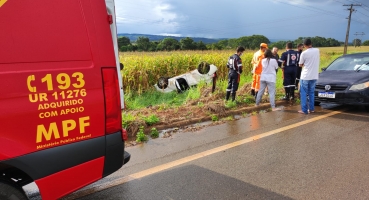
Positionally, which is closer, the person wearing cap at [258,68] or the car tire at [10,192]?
the car tire at [10,192]

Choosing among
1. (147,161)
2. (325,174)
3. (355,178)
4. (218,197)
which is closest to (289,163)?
(325,174)

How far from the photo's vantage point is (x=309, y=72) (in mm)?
6848

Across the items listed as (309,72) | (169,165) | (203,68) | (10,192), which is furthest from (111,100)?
(203,68)

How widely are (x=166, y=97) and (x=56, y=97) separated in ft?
24.6

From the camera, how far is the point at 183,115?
6.54 m

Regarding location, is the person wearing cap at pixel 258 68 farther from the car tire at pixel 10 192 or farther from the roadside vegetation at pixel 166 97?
the car tire at pixel 10 192

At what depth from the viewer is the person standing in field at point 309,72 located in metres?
6.82

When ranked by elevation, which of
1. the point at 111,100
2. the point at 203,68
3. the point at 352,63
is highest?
the point at 111,100

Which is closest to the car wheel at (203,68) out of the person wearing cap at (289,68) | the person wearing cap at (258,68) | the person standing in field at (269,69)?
the person wearing cap at (258,68)

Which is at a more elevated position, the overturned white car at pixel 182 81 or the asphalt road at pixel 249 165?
the overturned white car at pixel 182 81

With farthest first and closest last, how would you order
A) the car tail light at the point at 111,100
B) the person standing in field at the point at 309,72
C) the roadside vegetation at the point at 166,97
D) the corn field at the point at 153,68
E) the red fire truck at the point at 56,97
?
the corn field at the point at 153,68 → the person standing in field at the point at 309,72 → the roadside vegetation at the point at 166,97 → the car tail light at the point at 111,100 → the red fire truck at the point at 56,97

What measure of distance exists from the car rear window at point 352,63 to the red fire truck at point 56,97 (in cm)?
755

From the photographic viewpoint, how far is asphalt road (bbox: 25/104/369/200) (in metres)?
3.25

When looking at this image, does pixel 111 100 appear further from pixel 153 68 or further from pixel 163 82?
pixel 153 68
